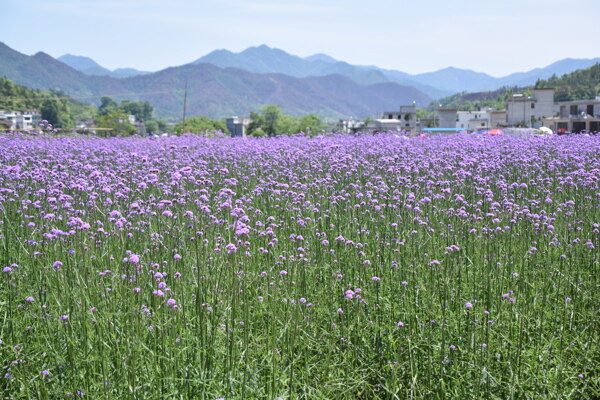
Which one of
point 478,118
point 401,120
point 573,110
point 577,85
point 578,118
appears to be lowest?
point 578,118

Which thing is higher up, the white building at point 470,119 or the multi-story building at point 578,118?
the white building at point 470,119

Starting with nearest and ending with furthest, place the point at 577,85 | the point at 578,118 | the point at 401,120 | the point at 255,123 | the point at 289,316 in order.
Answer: the point at 289,316
the point at 578,118
the point at 577,85
the point at 255,123
the point at 401,120

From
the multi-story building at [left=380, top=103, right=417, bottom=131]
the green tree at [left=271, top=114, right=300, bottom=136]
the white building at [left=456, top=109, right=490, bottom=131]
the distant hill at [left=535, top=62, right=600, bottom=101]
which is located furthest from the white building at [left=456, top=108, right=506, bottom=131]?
the green tree at [left=271, top=114, right=300, bottom=136]

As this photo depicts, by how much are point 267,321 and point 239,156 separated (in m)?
7.53

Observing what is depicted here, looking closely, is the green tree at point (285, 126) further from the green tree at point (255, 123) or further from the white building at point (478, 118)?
the white building at point (478, 118)

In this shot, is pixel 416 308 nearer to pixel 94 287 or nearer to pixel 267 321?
pixel 267 321

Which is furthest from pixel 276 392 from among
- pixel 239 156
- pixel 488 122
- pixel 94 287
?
pixel 488 122

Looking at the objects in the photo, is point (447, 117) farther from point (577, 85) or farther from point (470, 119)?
point (577, 85)

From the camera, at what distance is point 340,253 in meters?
5.77

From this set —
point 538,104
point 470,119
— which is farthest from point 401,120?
point 538,104

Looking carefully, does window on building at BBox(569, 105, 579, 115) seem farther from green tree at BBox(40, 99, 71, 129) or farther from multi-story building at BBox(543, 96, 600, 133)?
green tree at BBox(40, 99, 71, 129)

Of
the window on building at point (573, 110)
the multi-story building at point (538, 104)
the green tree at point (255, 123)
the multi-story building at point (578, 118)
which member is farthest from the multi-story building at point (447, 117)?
the green tree at point (255, 123)

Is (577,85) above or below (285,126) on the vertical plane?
above

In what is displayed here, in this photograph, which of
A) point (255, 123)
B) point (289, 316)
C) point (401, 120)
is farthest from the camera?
point (401, 120)
